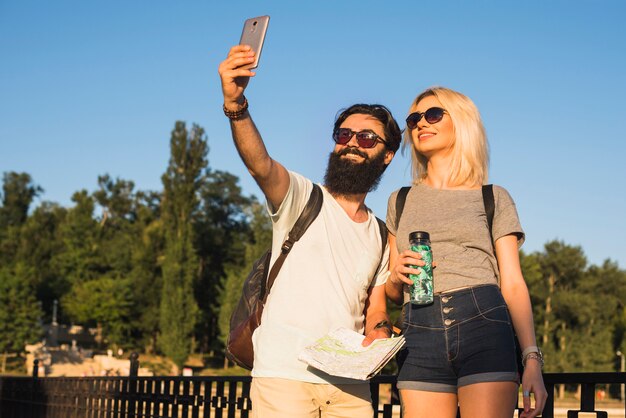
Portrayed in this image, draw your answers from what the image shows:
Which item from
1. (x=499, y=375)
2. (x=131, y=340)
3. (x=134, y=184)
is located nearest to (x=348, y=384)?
(x=499, y=375)

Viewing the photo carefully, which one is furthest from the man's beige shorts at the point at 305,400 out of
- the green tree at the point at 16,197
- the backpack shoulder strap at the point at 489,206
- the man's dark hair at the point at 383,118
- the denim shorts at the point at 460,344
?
the green tree at the point at 16,197

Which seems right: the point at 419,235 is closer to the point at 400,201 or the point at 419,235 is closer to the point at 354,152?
the point at 400,201

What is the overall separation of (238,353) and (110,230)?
218ft

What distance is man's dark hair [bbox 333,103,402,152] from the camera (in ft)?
11.5

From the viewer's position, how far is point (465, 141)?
2.90 m

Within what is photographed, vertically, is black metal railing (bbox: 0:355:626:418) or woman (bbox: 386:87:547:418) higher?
woman (bbox: 386:87:547:418)

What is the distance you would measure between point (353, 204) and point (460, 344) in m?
0.98

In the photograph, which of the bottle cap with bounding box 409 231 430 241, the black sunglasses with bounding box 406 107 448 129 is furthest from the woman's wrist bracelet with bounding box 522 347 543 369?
the black sunglasses with bounding box 406 107 448 129

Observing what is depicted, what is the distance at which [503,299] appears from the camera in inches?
104

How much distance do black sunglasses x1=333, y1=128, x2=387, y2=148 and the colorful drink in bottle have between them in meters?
0.87

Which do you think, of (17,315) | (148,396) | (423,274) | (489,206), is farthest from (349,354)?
(17,315)

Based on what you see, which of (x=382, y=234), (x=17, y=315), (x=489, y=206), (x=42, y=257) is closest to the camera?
(x=489, y=206)

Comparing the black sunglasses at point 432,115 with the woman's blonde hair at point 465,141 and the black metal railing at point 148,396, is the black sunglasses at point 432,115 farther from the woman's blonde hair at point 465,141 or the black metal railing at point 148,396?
the black metal railing at point 148,396

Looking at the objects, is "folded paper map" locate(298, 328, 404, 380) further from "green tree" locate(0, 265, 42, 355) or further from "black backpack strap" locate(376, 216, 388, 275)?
"green tree" locate(0, 265, 42, 355)
